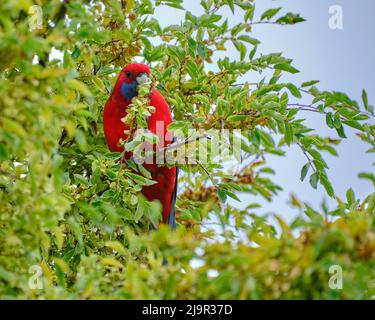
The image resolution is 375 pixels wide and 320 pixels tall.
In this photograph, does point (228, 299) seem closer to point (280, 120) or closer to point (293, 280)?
point (293, 280)

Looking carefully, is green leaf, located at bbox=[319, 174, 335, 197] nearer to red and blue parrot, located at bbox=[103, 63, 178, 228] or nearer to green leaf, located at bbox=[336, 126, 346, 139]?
green leaf, located at bbox=[336, 126, 346, 139]

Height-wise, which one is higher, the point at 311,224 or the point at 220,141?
the point at 220,141

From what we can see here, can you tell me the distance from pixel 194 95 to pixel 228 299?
1390 millimetres

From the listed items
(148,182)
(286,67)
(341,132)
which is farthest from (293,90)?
(148,182)

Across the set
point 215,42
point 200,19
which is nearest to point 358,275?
point 200,19

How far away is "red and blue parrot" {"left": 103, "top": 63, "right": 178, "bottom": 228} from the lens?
8.53 feet

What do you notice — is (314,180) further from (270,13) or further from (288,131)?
(270,13)

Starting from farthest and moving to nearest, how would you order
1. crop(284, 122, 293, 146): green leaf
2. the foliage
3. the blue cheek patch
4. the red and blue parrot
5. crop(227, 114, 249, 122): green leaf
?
the blue cheek patch, the red and blue parrot, crop(284, 122, 293, 146): green leaf, crop(227, 114, 249, 122): green leaf, the foliage

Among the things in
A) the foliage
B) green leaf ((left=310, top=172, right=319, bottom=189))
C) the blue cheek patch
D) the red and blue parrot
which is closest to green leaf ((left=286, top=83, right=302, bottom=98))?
the foliage

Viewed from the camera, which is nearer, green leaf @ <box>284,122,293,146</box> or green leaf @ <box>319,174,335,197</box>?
green leaf @ <box>284,122,293,146</box>

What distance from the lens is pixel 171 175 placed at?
3.02 m

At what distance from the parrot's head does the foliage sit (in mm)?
87

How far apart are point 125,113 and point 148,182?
62 centimetres
